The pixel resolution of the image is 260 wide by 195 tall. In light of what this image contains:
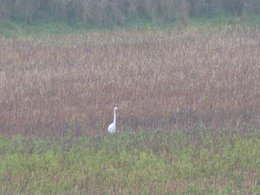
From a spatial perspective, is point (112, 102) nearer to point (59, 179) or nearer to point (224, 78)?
point (224, 78)

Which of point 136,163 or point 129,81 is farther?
point 129,81

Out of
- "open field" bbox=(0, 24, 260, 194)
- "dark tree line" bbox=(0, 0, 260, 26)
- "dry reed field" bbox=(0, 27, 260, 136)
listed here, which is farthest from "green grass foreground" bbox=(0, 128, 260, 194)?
"dark tree line" bbox=(0, 0, 260, 26)

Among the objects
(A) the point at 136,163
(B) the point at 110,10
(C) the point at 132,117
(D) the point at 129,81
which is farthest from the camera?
(B) the point at 110,10

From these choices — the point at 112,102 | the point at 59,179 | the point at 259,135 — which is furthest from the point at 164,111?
the point at 59,179

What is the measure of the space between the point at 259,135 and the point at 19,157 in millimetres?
3290

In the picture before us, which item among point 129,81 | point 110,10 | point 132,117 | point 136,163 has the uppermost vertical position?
point 136,163

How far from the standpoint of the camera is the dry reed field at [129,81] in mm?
13016

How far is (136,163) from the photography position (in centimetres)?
1044

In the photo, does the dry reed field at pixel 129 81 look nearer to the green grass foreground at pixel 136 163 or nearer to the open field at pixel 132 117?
the open field at pixel 132 117

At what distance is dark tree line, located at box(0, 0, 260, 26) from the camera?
25.3 m

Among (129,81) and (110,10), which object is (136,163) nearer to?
(129,81)

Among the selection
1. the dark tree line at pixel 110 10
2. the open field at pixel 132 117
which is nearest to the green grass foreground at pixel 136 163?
the open field at pixel 132 117

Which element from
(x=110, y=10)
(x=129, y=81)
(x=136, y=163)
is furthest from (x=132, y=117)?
(x=110, y=10)

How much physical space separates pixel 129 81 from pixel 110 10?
33.4 feet
